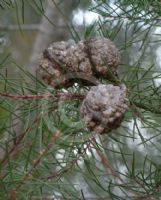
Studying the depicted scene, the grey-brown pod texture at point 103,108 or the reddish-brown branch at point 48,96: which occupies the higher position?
the reddish-brown branch at point 48,96

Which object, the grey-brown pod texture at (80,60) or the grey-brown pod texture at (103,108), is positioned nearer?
the grey-brown pod texture at (103,108)

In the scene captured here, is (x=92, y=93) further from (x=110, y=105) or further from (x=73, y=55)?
(x=73, y=55)

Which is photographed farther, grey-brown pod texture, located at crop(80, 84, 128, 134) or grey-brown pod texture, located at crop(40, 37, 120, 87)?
grey-brown pod texture, located at crop(40, 37, 120, 87)

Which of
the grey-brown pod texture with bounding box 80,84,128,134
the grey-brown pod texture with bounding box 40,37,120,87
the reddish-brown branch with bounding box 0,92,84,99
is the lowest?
the grey-brown pod texture with bounding box 80,84,128,134

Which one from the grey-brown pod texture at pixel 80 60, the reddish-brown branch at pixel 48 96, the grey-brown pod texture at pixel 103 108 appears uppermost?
the grey-brown pod texture at pixel 80 60

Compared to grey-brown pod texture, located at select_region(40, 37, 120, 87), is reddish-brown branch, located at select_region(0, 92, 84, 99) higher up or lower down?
lower down
